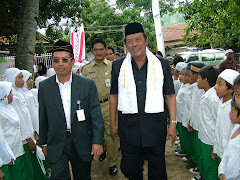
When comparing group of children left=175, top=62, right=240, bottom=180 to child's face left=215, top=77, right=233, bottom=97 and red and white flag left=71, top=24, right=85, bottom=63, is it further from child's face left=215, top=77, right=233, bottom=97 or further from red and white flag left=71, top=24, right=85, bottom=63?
red and white flag left=71, top=24, right=85, bottom=63

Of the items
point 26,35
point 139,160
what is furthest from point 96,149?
point 26,35

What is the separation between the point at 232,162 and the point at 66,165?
6.00 ft

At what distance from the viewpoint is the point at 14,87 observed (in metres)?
4.20

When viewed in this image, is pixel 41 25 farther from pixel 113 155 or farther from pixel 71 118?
pixel 71 118

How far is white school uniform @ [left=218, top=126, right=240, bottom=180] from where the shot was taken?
2.56 meters

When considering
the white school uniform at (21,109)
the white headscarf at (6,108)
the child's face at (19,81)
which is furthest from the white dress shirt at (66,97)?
the child's face at (19,81)

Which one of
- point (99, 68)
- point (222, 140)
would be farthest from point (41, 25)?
point (222, 140)

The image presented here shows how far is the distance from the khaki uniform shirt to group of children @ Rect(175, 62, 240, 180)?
4.74 feet

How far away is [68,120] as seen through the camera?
3.12m

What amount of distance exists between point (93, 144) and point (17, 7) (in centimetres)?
547

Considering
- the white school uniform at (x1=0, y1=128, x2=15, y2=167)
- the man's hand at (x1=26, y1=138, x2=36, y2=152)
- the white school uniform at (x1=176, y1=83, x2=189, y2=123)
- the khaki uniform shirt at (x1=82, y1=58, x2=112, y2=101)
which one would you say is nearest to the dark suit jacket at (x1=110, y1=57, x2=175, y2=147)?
the white school uniform at (x1=0, y1=128, x2=15, y2=167)

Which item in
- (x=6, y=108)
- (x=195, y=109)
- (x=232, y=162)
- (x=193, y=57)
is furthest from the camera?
(x=193, y=57)

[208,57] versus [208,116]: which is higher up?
[208,57]

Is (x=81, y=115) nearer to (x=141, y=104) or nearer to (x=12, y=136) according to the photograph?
(x=141, y=104)
